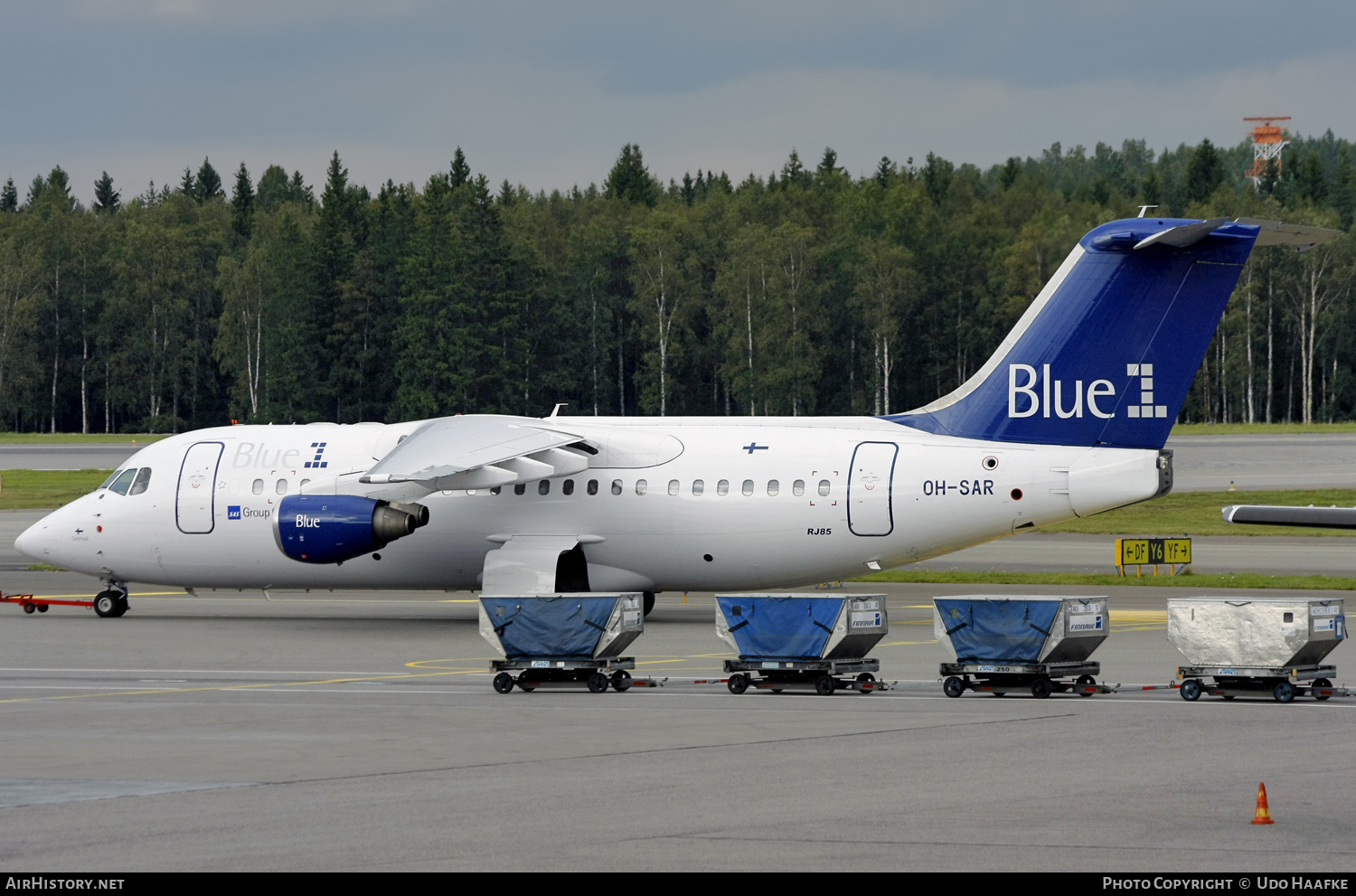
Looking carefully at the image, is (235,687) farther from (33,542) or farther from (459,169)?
(459,169)

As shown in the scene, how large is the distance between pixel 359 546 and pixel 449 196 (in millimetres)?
98750

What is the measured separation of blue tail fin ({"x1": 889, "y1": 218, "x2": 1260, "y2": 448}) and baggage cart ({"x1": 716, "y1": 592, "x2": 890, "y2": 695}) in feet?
25.6

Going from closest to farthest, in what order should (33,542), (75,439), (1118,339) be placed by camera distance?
(1118,339)
(33,542)
(75,439)

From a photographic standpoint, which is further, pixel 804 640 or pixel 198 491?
pixel 198 491

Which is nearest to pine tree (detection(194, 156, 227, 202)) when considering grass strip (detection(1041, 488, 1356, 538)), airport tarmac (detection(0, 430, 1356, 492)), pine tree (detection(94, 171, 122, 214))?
pine tree (detection(94, 171, 122, 214))

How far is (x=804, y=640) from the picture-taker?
2245 cm

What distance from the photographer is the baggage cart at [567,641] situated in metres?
22.9

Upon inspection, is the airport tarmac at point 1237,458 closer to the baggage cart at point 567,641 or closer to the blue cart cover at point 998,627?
the blue cart cover at point 998,627

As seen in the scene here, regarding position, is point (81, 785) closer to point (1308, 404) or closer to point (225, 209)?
point (1308, 404)

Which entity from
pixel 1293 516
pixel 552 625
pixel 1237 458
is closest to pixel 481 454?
pixel 552 625

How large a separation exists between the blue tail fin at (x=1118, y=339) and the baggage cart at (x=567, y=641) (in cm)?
894

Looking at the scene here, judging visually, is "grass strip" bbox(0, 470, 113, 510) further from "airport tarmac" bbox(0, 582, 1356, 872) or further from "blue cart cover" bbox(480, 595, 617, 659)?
"blue cart cover" bbox(480, 595, 617, 659)

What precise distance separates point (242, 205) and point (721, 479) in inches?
5265

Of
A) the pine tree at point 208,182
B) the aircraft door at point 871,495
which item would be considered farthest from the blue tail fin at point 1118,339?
the pine tree at point 208,182
